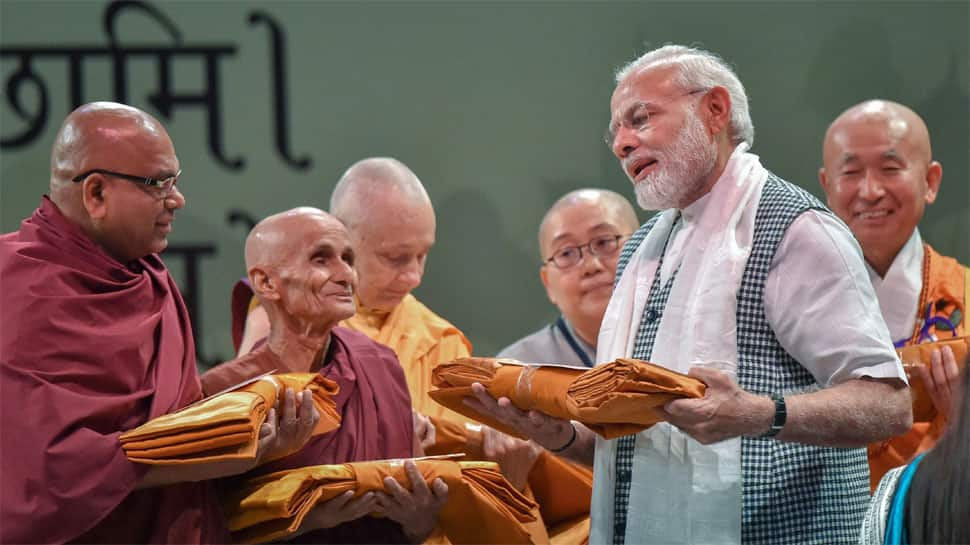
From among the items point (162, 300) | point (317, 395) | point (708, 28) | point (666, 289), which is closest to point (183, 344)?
point (162, 300)

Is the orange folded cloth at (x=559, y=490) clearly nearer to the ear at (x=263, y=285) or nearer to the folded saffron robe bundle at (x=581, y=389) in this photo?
the folded saffron robe bundle at (x=581, y=389)

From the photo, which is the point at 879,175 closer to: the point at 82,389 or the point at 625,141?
the point at 625,141

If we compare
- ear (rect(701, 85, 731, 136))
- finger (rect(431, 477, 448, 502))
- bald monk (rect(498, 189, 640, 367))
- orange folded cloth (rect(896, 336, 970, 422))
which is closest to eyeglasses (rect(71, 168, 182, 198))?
finger (rect(431, 477, 448, 502))

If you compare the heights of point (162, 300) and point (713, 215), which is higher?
point (713, 215)

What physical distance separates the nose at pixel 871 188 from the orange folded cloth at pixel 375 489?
1755mm

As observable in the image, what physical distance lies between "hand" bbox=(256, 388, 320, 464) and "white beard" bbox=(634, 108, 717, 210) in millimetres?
951

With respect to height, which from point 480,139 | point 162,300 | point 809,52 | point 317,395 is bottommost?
point 317,395

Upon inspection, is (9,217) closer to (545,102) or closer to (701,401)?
(545,102)

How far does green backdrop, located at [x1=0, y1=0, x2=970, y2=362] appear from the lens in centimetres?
591

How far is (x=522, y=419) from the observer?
302 centimetres

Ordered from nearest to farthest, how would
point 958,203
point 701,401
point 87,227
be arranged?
1. point 701,401
2. point 87,227
3. point 958,203

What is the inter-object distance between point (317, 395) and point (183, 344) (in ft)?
1.12

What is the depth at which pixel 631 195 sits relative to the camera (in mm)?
5953

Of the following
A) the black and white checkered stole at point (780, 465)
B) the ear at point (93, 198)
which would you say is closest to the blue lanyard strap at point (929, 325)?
the black and white checkered stole at point (780, 465)
